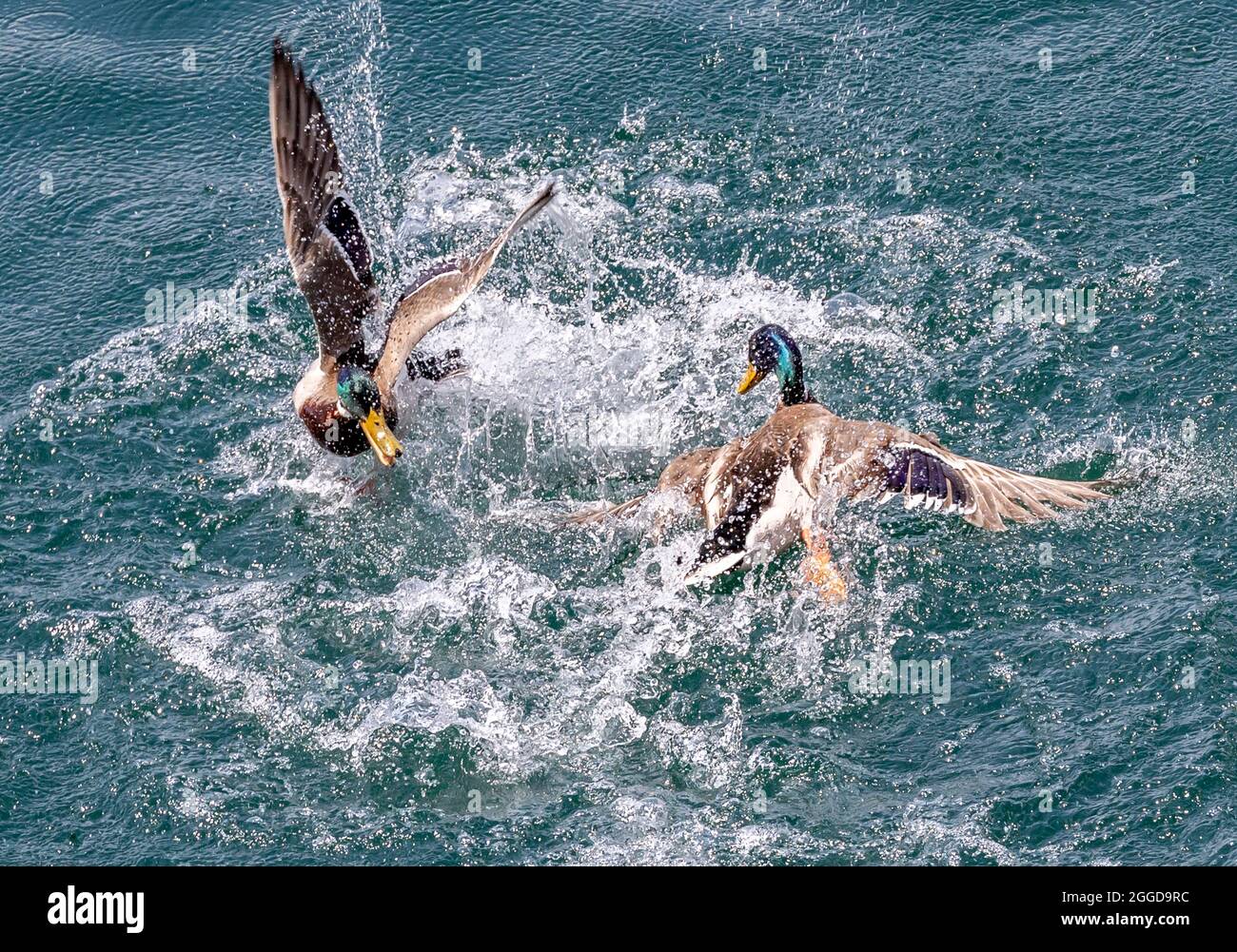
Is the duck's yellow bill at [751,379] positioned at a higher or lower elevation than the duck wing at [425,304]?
lower

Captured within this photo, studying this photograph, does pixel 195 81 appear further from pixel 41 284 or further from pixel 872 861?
pixel 872 861

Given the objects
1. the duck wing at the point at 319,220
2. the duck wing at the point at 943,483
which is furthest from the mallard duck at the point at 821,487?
the duck wing at the point at 319,220

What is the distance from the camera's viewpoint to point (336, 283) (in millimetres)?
11328

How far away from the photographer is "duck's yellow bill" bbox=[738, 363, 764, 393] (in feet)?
35.2

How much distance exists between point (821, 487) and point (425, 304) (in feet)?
9.61

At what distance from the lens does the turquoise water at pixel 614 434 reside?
8.43 m

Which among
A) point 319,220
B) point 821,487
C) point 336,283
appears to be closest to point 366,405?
point 336,283

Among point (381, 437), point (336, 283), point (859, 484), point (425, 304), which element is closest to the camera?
point (859, 484)

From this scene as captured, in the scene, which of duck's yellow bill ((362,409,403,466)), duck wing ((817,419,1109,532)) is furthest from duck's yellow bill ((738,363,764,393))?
duck's yellow bill ((362,409,403,466))

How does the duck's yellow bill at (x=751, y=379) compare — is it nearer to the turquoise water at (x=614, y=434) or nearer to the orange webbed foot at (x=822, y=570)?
the turquoise water at (x=614, y=434)

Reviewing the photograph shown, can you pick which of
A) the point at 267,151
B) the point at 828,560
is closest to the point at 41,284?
the point at 267,151

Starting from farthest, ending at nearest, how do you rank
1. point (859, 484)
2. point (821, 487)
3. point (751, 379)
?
1. point (751, 379)
2. point (821, 487)
3. point (859, 484)

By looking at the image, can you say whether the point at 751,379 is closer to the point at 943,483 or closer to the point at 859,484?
the point at 859,484

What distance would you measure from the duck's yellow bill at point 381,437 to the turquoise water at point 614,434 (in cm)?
43
